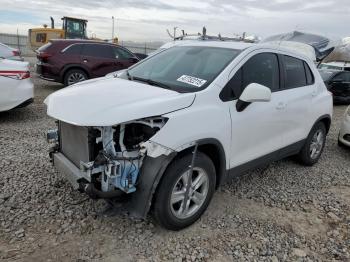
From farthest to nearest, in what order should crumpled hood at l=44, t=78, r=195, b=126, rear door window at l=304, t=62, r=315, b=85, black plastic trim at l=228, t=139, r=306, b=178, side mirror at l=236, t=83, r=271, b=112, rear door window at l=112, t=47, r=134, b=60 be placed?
1. rear door window at l=112, t=47, r=134, b=60
2. rear door window at l=304, t=62, r=315, b=85
3. black plastic trim at l=228, t=139, r=306, b=178
4. side mirror at l=236, t=83, r=271, b=112
5. crumpled hood at l=44, t=78, r=195, b=126

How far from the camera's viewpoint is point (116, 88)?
136 inches

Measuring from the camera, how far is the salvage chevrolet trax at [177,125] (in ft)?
9.80

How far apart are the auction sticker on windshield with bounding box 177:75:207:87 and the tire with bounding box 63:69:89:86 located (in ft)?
26.7

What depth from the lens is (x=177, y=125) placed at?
3051 millimetres

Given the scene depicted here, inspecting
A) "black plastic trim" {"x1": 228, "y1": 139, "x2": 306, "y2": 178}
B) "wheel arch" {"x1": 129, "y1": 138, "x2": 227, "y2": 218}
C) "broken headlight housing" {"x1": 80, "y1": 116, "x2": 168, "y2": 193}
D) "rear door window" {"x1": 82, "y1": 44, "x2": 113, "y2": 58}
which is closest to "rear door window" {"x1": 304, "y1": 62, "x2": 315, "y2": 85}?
"black plastic trim" {"x1": 228, "y1": 139, "x2": 306, "y2": 178}

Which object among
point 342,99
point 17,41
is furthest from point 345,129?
point 17,41

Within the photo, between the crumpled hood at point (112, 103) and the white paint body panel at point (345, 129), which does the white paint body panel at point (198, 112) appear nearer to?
the crumpled hood at point (112, 103)

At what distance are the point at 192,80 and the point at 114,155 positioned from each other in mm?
1179

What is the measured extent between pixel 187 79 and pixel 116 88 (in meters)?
0.74

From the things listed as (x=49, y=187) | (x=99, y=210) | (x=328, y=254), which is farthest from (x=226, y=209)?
(x=49, y=187)

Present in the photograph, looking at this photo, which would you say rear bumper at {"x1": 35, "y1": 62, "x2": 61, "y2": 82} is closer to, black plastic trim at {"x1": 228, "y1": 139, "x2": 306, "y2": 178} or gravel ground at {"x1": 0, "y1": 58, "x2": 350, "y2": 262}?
gravel ground at {"x1": 0, "y1": 58, "x2": 350, "y2": 262}

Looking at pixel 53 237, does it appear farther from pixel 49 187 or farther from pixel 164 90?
pixel 164 90

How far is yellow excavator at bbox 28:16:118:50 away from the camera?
23.6 metres

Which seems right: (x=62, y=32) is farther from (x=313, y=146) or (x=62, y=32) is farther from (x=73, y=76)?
(x=313, y=146)
